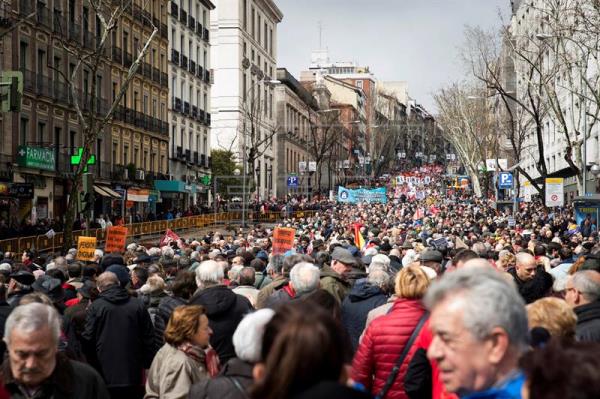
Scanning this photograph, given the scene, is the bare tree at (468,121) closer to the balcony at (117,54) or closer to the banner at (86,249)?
the balcony at (117,54)

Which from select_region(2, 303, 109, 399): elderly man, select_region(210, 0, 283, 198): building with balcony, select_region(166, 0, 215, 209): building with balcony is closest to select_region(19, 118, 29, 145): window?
select_region(166, 0, 215, 209): building with balcony

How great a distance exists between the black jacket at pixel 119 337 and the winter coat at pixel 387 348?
2512 mm

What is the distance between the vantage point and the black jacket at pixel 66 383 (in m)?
4.44

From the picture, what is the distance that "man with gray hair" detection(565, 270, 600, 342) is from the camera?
18.6 ft

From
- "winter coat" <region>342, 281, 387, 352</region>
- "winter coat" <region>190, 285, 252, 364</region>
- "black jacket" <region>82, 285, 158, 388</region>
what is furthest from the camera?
"winter coat" <region>342, 281, 387, 352</region>

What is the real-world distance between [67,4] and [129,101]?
1102cm

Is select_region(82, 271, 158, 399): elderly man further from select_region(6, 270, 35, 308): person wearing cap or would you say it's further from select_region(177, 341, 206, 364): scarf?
select_region(177, 341, 206, 364): scarf

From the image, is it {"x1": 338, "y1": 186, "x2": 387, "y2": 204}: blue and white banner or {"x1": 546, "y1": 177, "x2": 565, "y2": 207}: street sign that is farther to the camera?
{"x1": 338, "y1": 186, "x2": 387, "y2": 204}: blue and white banner

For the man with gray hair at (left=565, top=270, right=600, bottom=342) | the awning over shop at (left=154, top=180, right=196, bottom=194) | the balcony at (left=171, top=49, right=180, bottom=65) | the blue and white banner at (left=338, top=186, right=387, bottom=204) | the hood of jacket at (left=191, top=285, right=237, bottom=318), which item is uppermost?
the balcony at (left=171, top=49, right=180, bottom=65)

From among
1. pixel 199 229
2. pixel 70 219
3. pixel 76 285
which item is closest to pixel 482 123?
pixel 199 229

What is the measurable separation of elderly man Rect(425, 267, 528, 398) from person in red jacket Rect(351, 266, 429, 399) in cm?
223

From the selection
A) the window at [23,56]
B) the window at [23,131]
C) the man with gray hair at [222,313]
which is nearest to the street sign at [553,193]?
the window at [23,131]

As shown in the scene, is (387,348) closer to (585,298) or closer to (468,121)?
(585,298)

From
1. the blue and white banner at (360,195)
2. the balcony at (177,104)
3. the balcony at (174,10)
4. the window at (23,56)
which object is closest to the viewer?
the window at (23,56)
